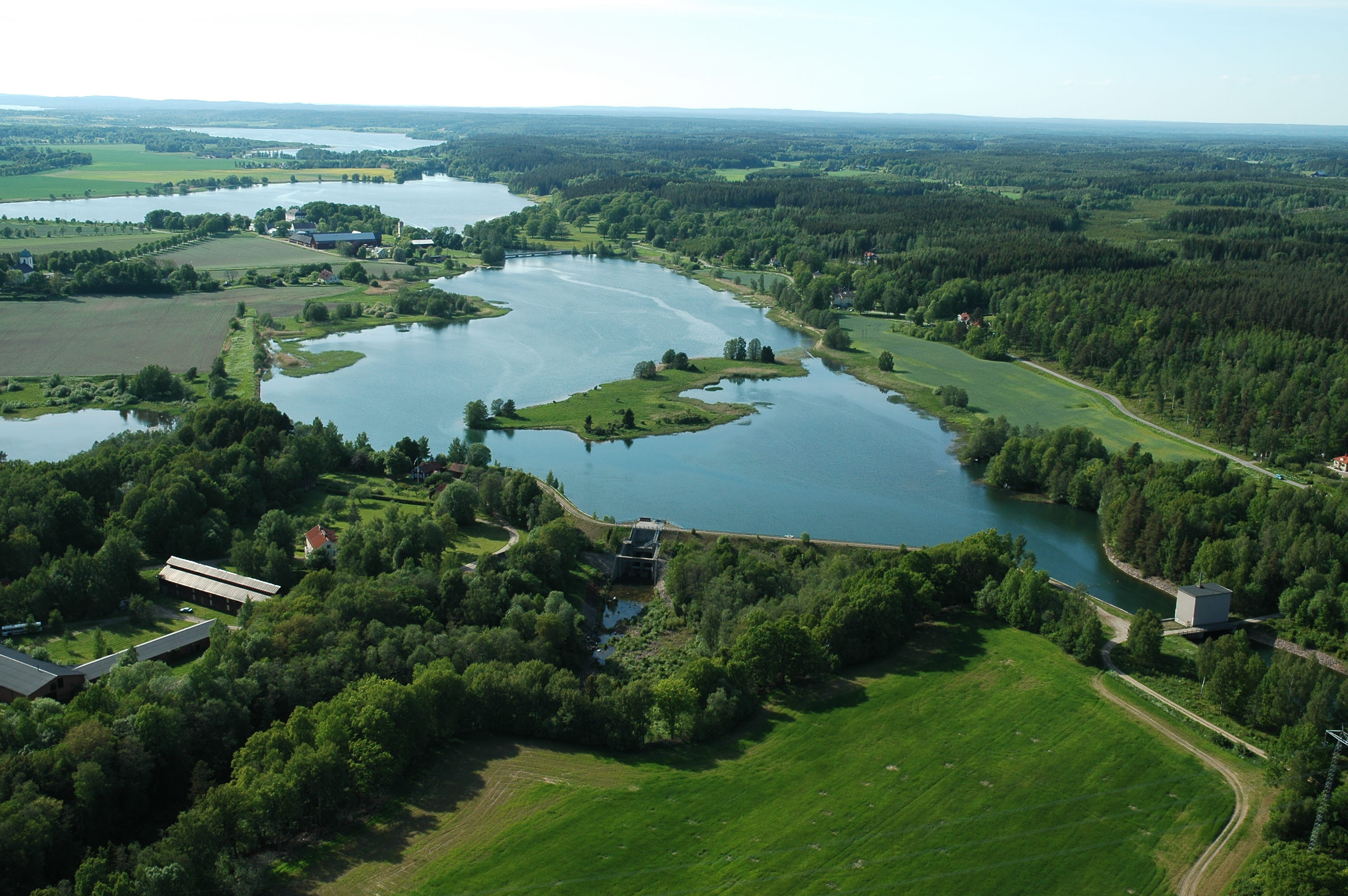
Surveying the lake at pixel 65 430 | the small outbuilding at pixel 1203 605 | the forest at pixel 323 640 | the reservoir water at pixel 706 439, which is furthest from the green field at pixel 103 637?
the small outbuilding at pixel 1203 605

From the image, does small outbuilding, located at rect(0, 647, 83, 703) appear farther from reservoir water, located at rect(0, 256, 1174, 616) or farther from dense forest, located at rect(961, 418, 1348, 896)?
dense forest, located at rect(961, 418, 1348, 896)

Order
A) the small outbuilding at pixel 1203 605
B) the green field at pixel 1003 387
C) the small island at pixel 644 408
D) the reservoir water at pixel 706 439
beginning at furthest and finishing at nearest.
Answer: the small island at pixel 644 408 → the green field at pixel 1003 387 → the reservoir water at pixel 706 439 → the small outbuilding at pixel 1203 605

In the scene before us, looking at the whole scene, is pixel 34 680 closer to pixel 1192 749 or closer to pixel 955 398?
pixel 1192 749

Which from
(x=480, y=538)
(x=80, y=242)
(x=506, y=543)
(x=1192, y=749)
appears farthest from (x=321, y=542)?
(x=80, y=242)

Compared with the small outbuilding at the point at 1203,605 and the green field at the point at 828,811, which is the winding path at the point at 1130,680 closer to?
the green field at the point at 828,811

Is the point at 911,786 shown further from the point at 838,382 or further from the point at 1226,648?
the point at 838,382

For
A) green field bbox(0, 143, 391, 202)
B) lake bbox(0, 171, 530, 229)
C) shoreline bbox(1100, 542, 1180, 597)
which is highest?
green field bbox(0, 143, 391, 202)

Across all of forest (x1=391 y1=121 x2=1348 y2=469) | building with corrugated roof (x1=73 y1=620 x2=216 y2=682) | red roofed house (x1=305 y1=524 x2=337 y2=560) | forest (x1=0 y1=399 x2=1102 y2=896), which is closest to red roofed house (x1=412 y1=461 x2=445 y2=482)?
forest (x1=0 y1=399 x2=1102 y2=896)
